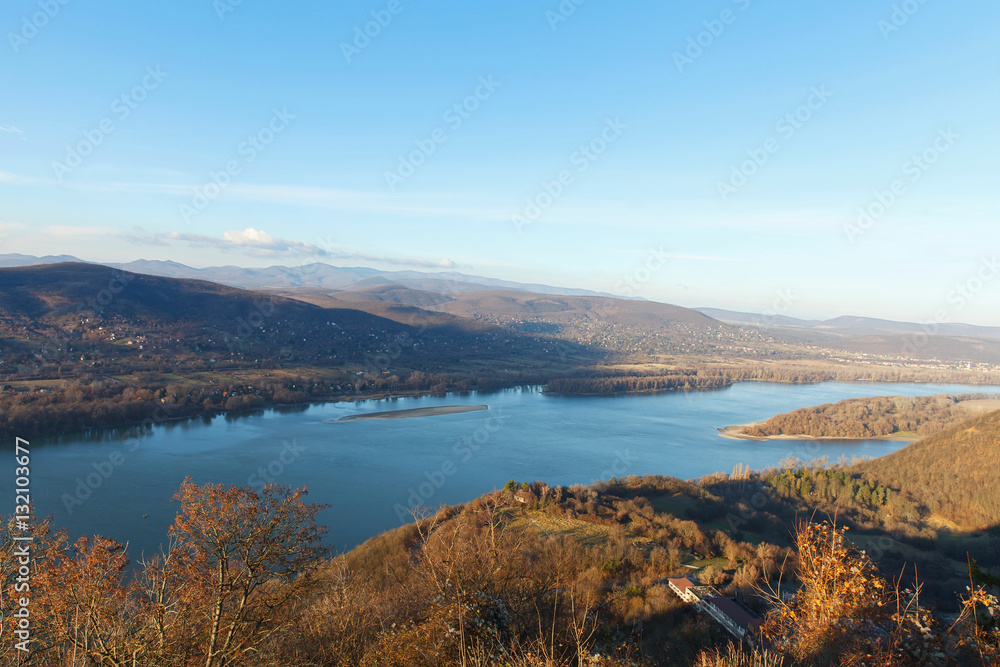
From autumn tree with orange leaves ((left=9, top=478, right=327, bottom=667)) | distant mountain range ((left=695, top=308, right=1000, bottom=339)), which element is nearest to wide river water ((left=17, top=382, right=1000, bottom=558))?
autumn tree with orange leaves ((left=9, top=478, right=327, bottom=667))

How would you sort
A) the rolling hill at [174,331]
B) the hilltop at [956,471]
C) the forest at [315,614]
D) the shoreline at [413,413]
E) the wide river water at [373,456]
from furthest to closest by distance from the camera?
the rolling hill at [174,331]
the shoreline at [413,413]
the hilltop at [956,471]
the wide river water at [373,456]
the forest at [315,614]

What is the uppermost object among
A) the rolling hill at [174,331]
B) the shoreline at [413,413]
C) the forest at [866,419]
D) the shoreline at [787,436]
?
the rolling hill at [174,331]

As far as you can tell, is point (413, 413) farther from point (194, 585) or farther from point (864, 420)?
point (864, 420)

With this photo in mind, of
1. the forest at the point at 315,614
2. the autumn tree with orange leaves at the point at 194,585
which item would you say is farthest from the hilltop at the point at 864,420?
the autumn tree with orange leaves at the point at 194,585

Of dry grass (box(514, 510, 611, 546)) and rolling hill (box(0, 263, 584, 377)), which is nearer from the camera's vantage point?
dry grass (box(514, 510, 611, 546))

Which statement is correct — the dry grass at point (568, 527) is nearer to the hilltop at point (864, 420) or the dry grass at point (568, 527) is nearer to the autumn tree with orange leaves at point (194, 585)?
the autumn tree with orange leaves at point (194, 585)

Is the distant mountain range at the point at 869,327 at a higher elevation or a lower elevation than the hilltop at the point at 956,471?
higher

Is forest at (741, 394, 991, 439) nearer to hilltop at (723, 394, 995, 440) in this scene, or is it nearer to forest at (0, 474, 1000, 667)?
hilltop at (723, 394, 995, 440)
